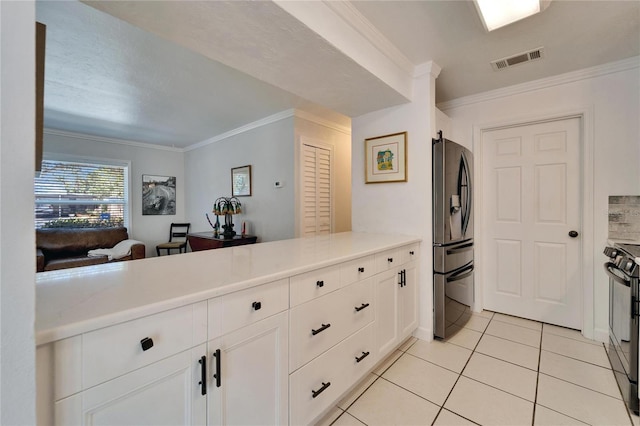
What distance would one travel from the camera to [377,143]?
8.67 feet

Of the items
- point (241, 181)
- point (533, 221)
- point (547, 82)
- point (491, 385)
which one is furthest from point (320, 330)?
point (241, 181)

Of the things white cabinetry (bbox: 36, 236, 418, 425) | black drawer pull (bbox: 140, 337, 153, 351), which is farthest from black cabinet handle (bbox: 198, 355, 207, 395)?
black drawer pull (bbox: 140, 337, 153, 351)

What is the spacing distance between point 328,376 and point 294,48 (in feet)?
6.04

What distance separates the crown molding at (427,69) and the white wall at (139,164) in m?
5.09

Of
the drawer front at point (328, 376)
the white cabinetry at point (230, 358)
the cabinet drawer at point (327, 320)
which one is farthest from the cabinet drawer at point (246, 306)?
the drawer front at point (328, 376)

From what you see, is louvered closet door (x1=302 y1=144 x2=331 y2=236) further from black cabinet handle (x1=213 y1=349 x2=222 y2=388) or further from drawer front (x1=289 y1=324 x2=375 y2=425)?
black cabinet handle (x1=213 y1=349 x2=222 y2=388)

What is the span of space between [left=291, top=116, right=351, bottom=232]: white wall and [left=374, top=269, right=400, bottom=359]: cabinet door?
7.18ft

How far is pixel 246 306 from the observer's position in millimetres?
1037

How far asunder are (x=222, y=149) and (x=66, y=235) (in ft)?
8.80

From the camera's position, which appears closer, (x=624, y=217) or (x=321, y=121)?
(x=624, y=217)

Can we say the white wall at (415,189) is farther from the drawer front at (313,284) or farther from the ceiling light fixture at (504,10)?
the drawer front at (313,284)

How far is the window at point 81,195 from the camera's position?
4.32 meters
